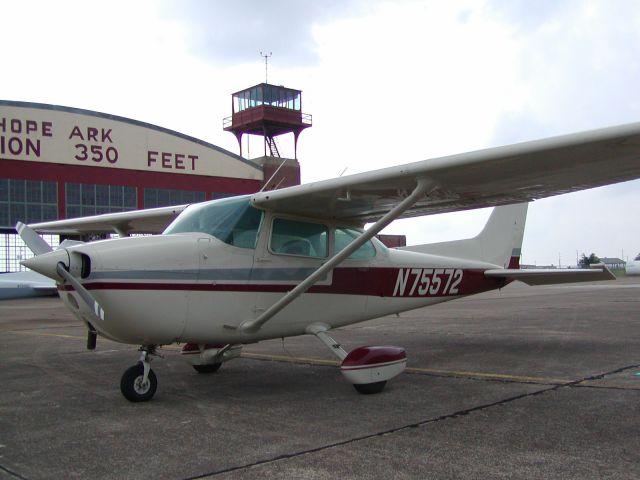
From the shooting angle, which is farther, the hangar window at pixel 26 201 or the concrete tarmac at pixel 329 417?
the hangar window at pixel 26 201

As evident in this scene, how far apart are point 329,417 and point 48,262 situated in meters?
2.76

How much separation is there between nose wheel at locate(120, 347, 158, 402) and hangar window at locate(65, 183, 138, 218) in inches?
1388

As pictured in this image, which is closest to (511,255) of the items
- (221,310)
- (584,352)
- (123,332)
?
(584,352)

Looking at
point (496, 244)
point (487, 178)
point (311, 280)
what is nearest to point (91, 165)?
point (496, 244)

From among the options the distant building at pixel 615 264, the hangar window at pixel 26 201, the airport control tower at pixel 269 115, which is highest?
the airport control tower at pixel 269 115

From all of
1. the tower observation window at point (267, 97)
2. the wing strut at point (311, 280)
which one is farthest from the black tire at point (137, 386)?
the tower observation window at point (267, 97)

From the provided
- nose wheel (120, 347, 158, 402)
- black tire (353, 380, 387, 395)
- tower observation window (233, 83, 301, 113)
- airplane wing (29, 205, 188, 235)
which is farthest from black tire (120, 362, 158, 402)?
tower observation window (233, 83, 301, 113)

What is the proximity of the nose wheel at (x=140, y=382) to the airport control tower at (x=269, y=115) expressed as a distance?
44.4 metres

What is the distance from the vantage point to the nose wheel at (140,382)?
19.9ft

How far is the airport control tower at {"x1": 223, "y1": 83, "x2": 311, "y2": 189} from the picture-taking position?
51156 millimetres

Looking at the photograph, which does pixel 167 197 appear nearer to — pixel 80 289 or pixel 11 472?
pixel 80 289

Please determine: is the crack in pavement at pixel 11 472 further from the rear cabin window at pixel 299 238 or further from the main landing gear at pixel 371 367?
the rear cabin window at pixel 299 238

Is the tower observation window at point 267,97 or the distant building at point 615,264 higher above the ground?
the tower observation window at point 267,97

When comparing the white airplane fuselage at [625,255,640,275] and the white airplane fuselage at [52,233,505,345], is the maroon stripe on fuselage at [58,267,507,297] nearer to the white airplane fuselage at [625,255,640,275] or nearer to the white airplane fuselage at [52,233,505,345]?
the white airplane fuselage at [52,233,505,345]
